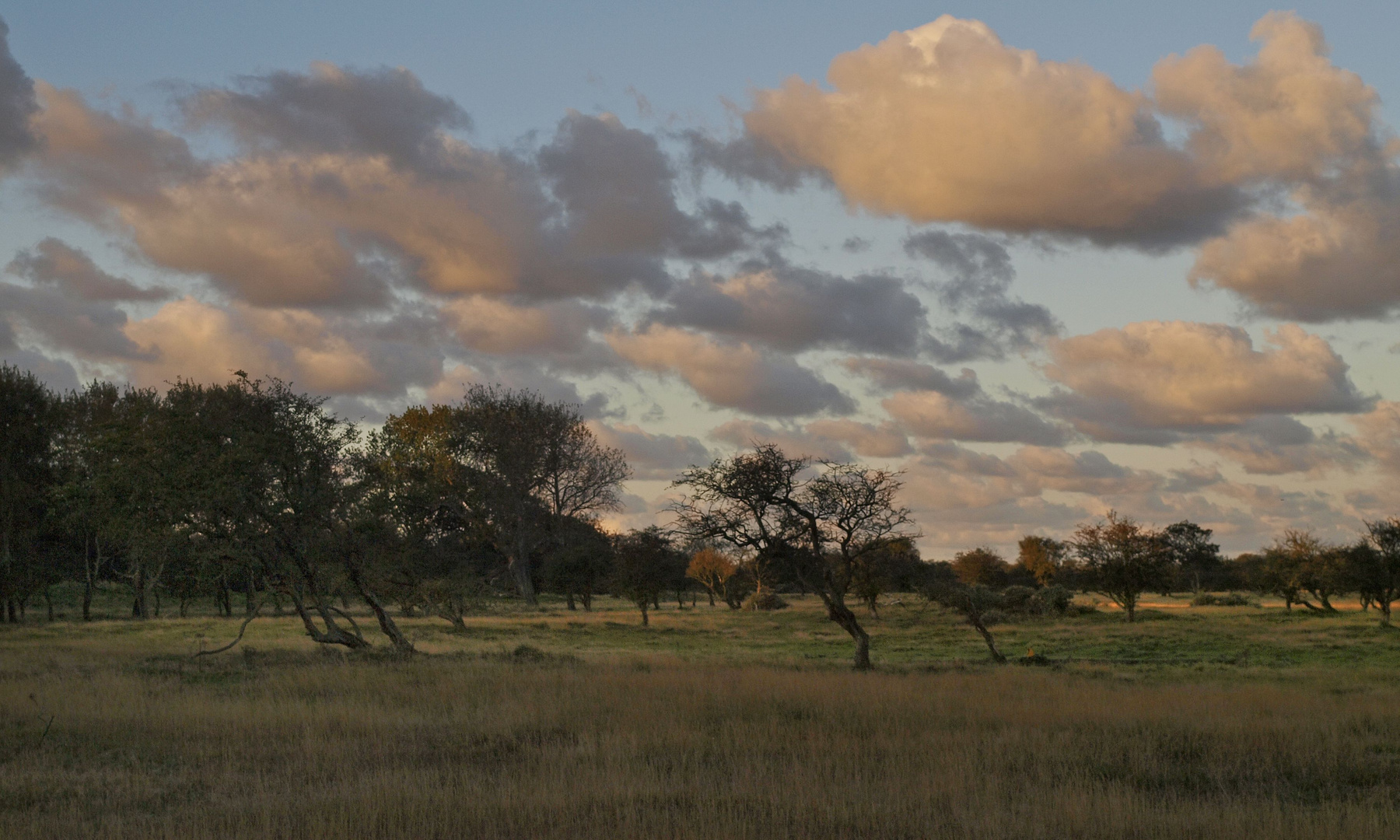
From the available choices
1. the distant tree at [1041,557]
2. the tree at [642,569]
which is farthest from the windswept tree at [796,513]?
the distant tree at [1041,557]

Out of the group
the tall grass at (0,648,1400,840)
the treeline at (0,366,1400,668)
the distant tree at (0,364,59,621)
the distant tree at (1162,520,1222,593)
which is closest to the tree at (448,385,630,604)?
the treeline at (0,366,1400,668)

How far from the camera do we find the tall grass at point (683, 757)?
10.9 meters

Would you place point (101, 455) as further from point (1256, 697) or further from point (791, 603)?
point (791, 603)

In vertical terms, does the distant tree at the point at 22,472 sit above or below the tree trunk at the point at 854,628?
above

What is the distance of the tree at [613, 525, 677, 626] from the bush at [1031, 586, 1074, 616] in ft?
74.4

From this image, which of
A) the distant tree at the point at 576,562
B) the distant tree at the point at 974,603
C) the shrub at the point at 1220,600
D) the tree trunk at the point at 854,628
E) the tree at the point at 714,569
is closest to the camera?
the tree trunk at the point at 854,628

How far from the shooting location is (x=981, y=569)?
100875 mm

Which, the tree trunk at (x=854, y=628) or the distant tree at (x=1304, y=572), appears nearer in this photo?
the tree trunk at (x=854, y=628)

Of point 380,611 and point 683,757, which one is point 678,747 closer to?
point 683,757

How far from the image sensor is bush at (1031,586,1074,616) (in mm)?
61312

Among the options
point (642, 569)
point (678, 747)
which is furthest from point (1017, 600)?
point (678, 747)

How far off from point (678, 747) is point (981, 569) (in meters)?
90.4

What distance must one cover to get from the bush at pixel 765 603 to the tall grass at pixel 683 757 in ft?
172

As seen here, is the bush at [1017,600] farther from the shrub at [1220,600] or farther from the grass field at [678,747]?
the grass field at [678,747]
